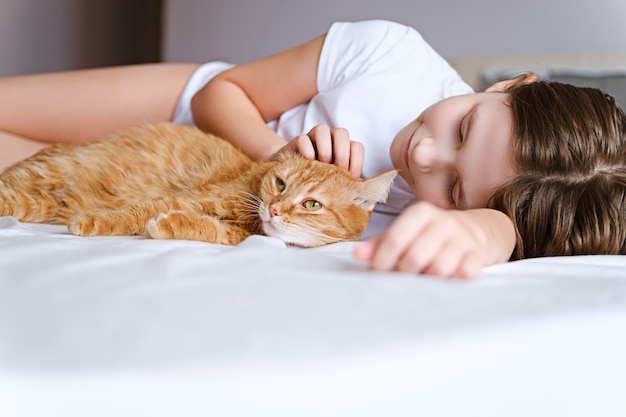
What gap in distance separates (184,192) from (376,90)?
744 mm

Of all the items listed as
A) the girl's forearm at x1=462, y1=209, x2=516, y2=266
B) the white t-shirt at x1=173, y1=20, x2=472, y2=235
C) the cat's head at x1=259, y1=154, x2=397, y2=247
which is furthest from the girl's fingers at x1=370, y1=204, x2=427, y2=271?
the white t-shirt at x1=173, y1=20, x2=472, y2=235

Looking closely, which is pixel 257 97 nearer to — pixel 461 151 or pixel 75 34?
pixel 461 151

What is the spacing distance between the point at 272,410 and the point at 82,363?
0.15 metres

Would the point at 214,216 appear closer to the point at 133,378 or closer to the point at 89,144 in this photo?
the point at 89,144

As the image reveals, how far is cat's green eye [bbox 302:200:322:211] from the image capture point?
4.13 ft

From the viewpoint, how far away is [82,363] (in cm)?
45

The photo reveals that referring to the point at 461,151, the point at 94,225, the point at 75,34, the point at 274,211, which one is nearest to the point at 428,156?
the point at 461,151

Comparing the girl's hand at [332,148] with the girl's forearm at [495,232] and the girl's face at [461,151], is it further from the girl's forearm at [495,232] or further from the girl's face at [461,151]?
the girl's forearm at [495,232]

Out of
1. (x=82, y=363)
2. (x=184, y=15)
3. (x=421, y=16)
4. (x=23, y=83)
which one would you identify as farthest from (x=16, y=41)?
(x=82, y=363)

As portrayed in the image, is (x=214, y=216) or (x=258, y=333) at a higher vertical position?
(x=258, y=333)

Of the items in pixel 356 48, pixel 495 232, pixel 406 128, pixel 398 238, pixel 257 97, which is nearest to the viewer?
pixel 398 238

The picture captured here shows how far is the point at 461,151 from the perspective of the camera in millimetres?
1309

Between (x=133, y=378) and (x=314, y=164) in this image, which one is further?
(x=314, y=164)

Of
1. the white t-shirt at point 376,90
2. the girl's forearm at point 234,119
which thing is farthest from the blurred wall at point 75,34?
the white t-shirt at point 376,90
